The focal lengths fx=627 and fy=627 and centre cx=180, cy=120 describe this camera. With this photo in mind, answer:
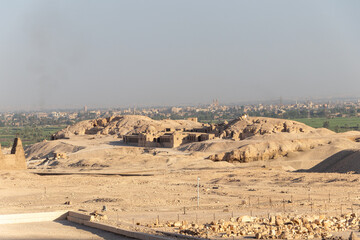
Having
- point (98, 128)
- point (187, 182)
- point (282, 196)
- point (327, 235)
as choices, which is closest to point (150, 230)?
point (327, 235)

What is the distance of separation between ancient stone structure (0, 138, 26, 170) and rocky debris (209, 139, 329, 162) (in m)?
15.5

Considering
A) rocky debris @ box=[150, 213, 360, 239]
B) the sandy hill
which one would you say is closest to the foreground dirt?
rocky debris @ box=[150, 213, 360, 239]

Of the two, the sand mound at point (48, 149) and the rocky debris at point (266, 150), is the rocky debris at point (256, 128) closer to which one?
the rocky debris at point (266, 150)

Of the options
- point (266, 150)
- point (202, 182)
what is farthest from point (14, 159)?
point (266, 150)

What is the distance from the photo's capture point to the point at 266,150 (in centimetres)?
4972

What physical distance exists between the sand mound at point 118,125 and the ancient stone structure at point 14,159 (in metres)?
31.2

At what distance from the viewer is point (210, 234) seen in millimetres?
16234

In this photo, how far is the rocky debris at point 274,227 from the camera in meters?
16.0

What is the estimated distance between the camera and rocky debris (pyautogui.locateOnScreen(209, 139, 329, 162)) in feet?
161

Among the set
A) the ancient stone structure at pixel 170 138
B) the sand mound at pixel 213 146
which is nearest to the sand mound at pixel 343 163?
the sand mound at pixel 213 146

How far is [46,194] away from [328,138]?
1268 inches

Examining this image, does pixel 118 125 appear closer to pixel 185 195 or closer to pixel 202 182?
pixel 202 182

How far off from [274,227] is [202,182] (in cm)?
1771

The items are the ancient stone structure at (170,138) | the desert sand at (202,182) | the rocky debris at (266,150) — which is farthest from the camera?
the ancient stone structure at (170,138)
